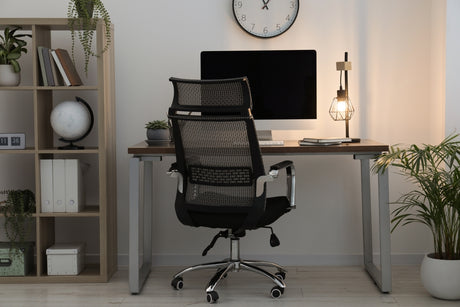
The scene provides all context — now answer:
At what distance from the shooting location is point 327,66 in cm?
458

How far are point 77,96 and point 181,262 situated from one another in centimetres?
134

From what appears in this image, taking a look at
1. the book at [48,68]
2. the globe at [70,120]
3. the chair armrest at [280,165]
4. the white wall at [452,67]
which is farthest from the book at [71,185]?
the white wall at [452,67]

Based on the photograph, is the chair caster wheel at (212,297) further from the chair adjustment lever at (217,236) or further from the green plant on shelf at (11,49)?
the green plant on shelf at (11,49)

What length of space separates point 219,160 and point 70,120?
109 centimetres

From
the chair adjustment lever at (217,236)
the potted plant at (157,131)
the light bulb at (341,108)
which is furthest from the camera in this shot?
the light bulb at (341,108)

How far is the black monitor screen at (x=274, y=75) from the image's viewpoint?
14.1 feet

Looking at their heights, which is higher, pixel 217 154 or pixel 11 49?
pixel 11 49

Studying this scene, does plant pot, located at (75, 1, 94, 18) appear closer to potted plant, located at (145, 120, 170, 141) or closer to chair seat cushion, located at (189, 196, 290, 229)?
potted plant, located at (145, 120, 170, 141)

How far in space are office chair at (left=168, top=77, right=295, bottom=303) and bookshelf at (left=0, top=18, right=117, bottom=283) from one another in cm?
67

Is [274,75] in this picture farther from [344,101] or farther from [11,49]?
[11,49]

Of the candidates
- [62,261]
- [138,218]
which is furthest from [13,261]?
[138,218]

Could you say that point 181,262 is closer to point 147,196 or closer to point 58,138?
point 147,196

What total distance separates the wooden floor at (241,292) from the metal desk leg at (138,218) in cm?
8

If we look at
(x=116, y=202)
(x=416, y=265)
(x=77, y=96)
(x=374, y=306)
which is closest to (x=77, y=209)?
(x=116, y=202)
